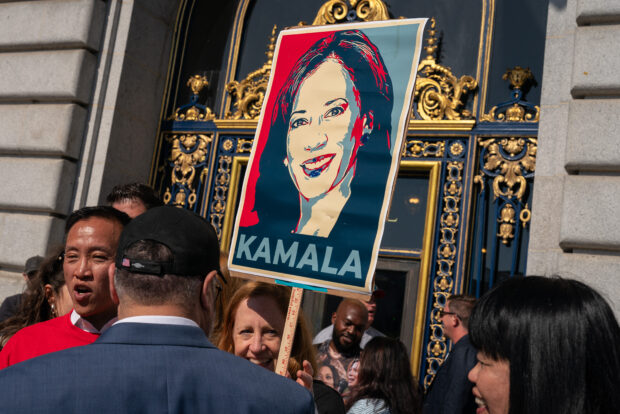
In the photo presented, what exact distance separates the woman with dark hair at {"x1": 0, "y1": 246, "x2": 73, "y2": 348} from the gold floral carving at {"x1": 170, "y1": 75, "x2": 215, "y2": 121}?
13.2 feet

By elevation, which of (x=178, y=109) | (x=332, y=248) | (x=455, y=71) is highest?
(x=455, y=71)

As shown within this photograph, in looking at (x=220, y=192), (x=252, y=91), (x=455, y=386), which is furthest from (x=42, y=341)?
(x=252, y=91)

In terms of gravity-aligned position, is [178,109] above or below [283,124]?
above

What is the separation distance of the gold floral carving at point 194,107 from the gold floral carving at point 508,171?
3.11 meters

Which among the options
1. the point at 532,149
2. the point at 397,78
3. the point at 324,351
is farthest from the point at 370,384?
the point at 532,149

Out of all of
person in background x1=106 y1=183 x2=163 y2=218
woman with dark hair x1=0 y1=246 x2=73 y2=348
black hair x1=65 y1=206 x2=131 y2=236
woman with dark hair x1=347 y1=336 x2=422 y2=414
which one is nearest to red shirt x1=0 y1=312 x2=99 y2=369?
black hair x1=65 y1=206 x2=131 y2=236

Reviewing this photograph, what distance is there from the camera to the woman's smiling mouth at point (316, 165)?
11.4 ft

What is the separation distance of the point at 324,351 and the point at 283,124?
281 centimetres

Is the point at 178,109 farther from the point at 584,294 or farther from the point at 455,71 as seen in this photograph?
the point at 584,294

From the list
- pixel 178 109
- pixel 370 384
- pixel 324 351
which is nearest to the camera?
pixel 370 384

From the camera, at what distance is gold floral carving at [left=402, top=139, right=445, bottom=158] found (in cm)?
648

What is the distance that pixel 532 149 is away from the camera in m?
6.11

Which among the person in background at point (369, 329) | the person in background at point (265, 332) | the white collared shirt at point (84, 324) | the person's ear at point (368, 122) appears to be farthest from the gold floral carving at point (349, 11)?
the white collared shirt at point (84, 324)

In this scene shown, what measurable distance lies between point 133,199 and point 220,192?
3.01 m
